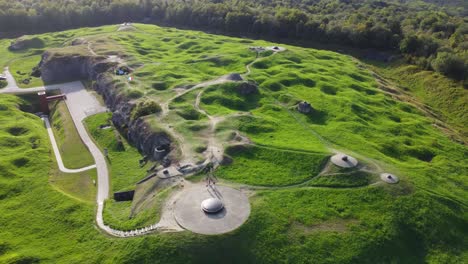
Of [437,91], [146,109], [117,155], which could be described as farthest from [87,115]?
[437,91]

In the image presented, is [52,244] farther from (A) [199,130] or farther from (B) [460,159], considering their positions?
(B) [460,159]

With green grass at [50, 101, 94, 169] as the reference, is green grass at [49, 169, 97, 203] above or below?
above

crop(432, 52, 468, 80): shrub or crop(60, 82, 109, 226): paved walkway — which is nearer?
crop(60, 82, 109, 226): paved walkway

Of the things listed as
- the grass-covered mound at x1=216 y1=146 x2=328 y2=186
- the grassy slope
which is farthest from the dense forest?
the grass-covered mound at x1=216 y1=146 x2=328 y2=186

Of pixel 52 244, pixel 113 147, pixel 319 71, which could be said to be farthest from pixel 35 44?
pixel 52 244

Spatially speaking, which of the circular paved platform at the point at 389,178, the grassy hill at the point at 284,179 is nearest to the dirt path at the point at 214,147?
the grassy hill at the point at 284,179

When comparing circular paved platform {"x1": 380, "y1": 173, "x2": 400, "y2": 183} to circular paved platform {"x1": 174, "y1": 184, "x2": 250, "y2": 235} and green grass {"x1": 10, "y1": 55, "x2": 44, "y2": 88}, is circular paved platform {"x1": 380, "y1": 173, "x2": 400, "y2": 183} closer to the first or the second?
circular paved platform {"x1": 174, "y1": 184, "x2": 250, "y2": 235}

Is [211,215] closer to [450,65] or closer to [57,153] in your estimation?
[57,153]
